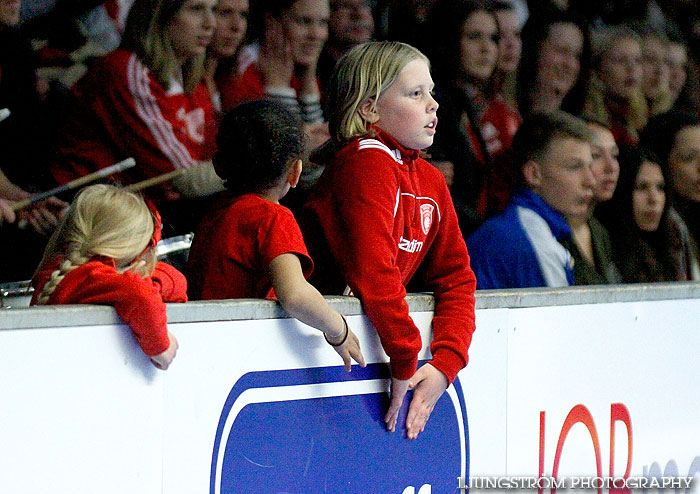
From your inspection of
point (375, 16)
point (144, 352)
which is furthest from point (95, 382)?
point (375, 16)

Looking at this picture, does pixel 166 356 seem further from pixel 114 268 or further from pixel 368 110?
pixel 368 110

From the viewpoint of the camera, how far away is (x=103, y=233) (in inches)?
82.0

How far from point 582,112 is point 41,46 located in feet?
9.08

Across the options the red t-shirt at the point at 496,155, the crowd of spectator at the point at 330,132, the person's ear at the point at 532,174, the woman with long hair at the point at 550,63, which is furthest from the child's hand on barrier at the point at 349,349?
the woman with long hair at the point at 550,63

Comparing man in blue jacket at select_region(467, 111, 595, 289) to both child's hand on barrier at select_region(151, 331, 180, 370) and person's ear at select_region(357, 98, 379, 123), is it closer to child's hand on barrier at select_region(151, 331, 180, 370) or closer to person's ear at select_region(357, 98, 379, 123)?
person's ear at select_region(357, 98, 379, 123)

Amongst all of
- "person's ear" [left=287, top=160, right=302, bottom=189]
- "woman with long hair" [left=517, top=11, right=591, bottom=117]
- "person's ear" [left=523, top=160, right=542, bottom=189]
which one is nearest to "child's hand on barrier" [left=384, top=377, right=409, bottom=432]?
"person's ear" [left=287, top=160, right=302, bottom=189]

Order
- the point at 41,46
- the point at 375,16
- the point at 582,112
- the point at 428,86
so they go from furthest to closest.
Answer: the point at 582,112, the point at 375,16, the point at 41,46, the point at 428,86

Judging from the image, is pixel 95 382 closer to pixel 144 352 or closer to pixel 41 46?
pixel 144 352

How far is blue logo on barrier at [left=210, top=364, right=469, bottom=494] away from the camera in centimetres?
223

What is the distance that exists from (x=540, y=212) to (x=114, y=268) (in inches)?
83.1

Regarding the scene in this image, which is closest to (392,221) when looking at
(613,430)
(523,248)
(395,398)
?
(395,398)

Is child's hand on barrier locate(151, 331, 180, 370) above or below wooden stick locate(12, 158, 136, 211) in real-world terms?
below

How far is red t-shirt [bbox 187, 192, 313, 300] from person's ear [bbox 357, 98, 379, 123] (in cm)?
34

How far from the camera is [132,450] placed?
205 cm
